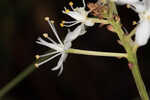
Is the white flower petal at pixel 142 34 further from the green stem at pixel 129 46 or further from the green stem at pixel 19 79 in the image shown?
the green stem at pixel 19 79

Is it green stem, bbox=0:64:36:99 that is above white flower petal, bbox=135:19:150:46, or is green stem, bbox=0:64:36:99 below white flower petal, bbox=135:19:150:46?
below

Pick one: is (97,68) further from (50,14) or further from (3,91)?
(3,91)

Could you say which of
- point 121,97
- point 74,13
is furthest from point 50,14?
point 74,13

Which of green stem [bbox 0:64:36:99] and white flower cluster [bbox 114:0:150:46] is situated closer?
white flower cluster [bbox 114:0:150:46]

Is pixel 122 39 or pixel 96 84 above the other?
pixel 122 39

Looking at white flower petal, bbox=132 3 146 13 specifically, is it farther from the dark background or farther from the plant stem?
the dark background

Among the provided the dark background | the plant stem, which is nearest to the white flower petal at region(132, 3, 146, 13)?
the plant stem

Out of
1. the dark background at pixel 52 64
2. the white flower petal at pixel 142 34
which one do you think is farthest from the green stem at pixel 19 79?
the white flower petal at pixel 142 34
